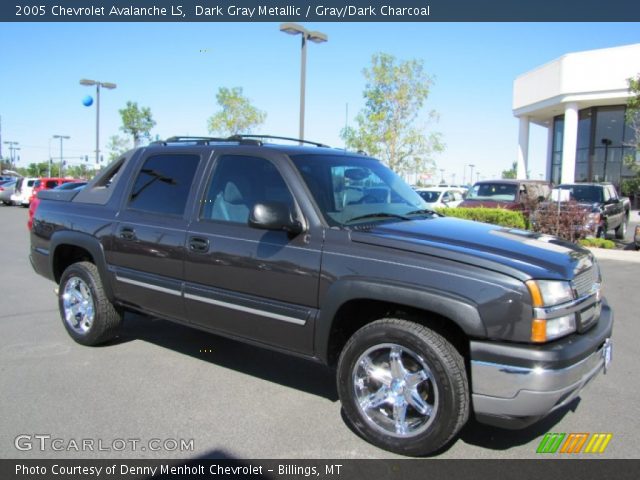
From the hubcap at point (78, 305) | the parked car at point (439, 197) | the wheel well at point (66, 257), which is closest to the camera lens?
the hubcap at point (78, 305)

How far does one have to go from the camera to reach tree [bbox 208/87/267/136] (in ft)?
90.1

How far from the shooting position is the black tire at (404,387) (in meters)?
3.04

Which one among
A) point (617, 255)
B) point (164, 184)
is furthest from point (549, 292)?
point (617, 255)

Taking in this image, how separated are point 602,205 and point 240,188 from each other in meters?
13.8

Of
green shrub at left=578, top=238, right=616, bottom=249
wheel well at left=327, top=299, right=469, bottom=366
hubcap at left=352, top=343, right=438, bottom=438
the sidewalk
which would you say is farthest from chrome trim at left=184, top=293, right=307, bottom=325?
green shrub at left=578, top=238, right=616, bottom=249

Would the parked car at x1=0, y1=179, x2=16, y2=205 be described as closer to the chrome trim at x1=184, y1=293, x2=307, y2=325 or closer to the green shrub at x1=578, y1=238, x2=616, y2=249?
the green shrub at x1=578, y1=238, x2=616, y2=249

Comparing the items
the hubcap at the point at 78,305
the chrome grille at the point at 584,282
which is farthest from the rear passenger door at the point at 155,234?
the chrome grille at the point at 584,282

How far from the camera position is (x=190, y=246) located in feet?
13.5

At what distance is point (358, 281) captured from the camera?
3271 mm

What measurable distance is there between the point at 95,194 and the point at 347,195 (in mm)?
2615

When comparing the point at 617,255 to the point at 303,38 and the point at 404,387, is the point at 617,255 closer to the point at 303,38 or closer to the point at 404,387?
the point at 303,38

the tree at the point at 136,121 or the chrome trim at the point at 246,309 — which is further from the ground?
the tree at the point at 136,121

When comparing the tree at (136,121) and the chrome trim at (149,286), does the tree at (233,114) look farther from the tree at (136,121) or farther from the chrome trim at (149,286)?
the chrome trim at (149,286)

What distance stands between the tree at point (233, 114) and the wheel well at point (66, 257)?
2274 cm
